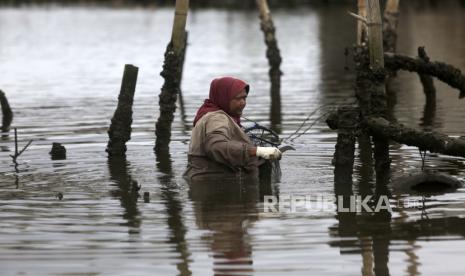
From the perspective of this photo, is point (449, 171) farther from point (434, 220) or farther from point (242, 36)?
point (242, 36)

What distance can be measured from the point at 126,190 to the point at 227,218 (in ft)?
6.82

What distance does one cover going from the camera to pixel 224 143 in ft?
40.9

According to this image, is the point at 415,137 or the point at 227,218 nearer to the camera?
the point at 227,218

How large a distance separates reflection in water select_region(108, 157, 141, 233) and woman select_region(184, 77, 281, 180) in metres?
0.84

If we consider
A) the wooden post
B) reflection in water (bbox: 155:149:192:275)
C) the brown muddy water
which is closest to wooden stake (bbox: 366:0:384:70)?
the brown muddy water

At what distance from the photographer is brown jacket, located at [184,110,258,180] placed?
12445 mm

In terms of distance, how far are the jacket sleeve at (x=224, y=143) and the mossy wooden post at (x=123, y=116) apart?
3359 mm

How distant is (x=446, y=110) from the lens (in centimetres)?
2119

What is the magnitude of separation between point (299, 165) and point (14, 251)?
5.52 metres

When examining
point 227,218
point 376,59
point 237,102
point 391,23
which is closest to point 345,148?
point 376,59

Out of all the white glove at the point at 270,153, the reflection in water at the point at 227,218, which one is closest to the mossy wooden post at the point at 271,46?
the reflection in water at the point at 227,218

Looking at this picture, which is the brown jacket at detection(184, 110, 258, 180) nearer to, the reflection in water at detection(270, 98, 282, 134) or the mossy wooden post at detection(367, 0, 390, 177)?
the mossy wooden post at detection(367, 0, 390, 177)

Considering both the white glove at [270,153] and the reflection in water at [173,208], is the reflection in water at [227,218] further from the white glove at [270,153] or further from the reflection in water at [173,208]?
the white glove at [270,153]

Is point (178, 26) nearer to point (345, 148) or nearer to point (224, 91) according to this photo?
point (345, 148)
